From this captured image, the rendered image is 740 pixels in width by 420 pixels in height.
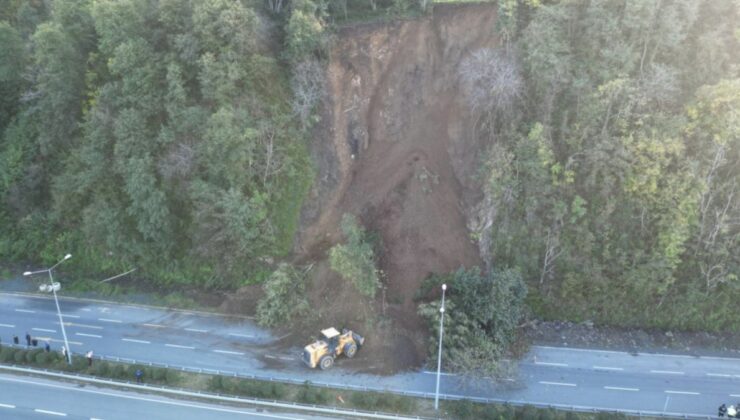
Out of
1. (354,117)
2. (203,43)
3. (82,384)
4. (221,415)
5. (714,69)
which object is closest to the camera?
(221,415)

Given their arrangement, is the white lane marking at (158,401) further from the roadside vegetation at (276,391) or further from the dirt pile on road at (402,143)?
the dirt pile on road at (402,143)

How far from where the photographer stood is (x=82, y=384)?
26.3 meters

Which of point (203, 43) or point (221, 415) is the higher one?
point (203, 43)

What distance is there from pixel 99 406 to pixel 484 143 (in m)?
26.2

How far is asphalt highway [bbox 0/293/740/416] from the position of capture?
2581cm

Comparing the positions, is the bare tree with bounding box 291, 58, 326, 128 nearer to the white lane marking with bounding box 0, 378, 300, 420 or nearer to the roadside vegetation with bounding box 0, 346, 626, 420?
the roadside vegetation with bounding box 0, 346, 626, 420

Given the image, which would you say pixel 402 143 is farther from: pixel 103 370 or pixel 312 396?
pixel 103 370

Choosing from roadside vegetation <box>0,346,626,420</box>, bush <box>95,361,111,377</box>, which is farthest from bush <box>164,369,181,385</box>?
bush <box>95,361,111,377</box>

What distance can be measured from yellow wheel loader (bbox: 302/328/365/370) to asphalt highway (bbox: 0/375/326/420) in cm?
315

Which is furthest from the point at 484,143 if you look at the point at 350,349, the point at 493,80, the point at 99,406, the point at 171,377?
the point at 99,406

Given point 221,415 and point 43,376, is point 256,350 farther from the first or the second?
point 43,376

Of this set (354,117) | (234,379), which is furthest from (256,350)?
(354,117)

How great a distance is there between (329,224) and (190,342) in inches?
438

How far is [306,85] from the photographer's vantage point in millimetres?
32781
